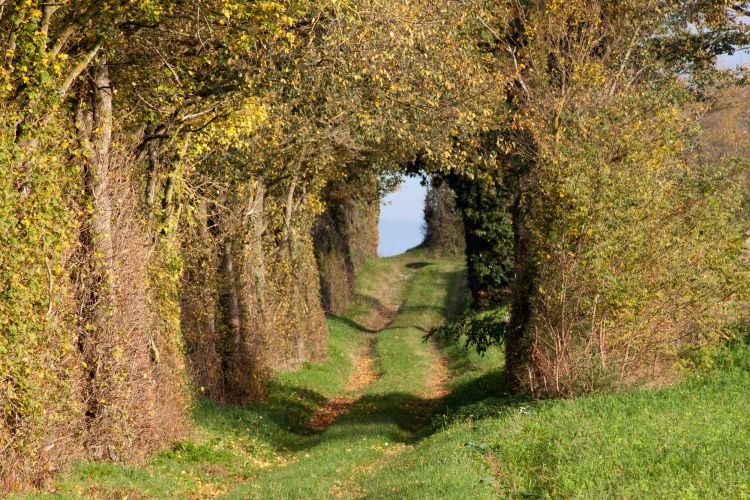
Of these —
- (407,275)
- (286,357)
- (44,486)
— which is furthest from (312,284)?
(407,275)

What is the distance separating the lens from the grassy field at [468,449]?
12.6m

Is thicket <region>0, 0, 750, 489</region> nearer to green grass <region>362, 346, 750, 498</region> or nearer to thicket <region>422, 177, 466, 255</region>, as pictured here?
green grass <region>362, 346, 750, 498</region>

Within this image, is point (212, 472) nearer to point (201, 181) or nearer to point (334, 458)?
point (334, 458)

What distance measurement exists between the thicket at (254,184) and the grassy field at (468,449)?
105cm

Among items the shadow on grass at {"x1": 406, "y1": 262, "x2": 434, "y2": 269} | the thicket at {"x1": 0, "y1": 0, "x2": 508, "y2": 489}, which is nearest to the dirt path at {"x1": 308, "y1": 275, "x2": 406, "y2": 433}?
the thicket at {"x1": 0, "y1": 0, "x2": 508, "y2": 489}

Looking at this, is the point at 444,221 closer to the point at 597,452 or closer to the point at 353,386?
the point at 353,386

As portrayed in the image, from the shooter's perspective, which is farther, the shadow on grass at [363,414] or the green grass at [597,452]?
the shadow on grass at [363,414]

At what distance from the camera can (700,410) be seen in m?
16.0

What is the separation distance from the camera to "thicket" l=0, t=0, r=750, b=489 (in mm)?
13008

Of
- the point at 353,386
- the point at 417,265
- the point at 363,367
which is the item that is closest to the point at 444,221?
the point at 417,265

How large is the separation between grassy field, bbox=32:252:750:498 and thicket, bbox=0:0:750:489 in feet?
3.44

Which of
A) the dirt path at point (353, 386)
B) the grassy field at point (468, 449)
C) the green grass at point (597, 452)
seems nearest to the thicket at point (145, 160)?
the grassy field at point (468, 449)

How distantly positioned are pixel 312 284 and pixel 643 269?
58.7 feet

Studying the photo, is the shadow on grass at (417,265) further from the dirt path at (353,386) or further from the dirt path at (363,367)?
the dirt path at (353,386)
